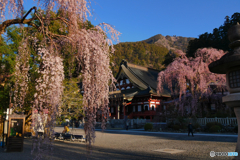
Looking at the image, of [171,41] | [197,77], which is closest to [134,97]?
[197,77]

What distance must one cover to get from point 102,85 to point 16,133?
297 inches

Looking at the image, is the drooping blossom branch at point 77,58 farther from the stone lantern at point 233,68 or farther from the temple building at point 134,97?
the temple building at point 134,97

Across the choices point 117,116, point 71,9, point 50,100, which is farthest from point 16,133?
point 117,116

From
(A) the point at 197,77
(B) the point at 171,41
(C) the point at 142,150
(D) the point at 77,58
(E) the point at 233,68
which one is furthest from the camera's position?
(B) the point at 171,41

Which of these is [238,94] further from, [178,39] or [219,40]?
[178,39]

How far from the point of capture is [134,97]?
29.2 meters

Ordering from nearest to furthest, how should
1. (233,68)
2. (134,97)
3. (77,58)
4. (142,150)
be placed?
(77,58)
(233,68)
(142,150)
(134,97)

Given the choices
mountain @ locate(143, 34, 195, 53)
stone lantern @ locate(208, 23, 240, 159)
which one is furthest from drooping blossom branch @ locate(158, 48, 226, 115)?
mountain @ locate(143, 34, 195, 53)

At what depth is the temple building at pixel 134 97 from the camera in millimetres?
27575

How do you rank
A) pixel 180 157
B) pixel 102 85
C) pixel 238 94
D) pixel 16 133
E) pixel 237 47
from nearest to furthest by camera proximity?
pixel 102 85 → pixel 238 94 → pixel 237 47 → pixel 180 157 → pixel 16 133

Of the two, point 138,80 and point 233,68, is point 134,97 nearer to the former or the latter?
point 138,80

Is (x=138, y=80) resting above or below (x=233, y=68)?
above

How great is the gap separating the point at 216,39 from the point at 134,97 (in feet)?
53.2

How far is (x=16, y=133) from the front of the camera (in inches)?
388
